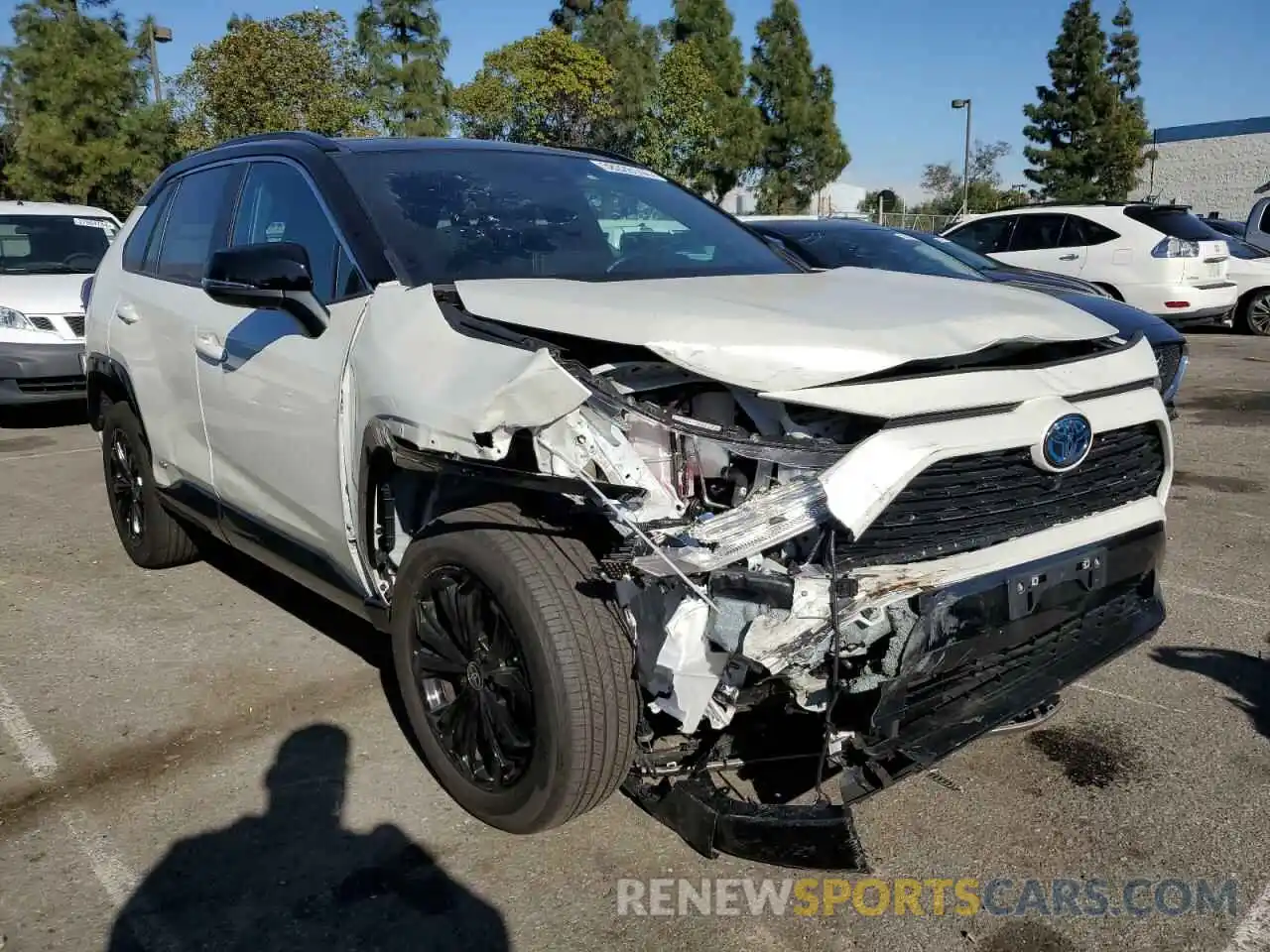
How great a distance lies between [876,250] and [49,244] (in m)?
7.49

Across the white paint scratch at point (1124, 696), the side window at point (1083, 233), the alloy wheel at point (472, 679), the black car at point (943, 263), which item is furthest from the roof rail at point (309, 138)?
the side window at point (1083, 233)

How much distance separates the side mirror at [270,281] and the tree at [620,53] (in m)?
33.4

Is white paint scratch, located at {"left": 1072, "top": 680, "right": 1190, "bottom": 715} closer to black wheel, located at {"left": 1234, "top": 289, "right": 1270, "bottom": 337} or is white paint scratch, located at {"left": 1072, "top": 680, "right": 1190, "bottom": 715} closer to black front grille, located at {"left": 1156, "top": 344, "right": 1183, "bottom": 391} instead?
black front grille, located at {"left": 1156, "top": 344, "right": 1183, "bottom": 391}

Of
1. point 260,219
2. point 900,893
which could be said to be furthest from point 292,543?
point 900,893

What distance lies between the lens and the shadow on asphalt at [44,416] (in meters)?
9.36

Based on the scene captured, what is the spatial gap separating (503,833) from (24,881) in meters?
1.23

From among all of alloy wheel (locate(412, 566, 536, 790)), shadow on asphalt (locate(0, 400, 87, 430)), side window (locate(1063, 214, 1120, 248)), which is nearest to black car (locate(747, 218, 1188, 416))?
side window (locate(1063, 214, 1120, 248))

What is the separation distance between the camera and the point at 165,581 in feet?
16.4

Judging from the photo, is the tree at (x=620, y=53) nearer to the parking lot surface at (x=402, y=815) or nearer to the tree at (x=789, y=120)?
the tree at (x=789, y=120)

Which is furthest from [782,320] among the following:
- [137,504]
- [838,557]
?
[137,504]

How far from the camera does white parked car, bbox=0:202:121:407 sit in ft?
28.0

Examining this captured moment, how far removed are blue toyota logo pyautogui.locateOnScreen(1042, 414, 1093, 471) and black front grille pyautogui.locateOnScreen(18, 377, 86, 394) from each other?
827 cm

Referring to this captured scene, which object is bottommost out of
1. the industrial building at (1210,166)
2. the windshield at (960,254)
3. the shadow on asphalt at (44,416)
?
the shadow on asphalt at (44,416)

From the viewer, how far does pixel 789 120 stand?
44.8 meters
